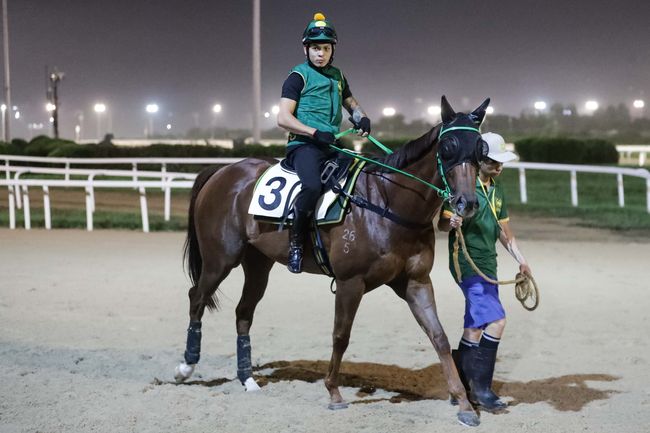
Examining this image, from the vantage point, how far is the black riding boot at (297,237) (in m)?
5.43

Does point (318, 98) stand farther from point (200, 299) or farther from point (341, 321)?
point (200, 299)

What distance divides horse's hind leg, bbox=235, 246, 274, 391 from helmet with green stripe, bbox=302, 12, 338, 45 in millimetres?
1681

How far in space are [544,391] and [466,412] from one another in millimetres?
912

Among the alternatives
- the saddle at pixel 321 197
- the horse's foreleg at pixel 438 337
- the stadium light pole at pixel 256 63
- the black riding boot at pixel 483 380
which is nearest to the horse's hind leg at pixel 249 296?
the saddle at pixel 321 197

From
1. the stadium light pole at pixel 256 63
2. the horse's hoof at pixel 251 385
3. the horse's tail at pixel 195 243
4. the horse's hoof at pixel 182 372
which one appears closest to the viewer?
the horse's hoof at pixel 251 385

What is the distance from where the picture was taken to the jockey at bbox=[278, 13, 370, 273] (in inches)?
211

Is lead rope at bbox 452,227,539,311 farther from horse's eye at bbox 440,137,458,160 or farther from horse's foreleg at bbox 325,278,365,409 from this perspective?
horse's foreleg at bbox 325,278,365,409

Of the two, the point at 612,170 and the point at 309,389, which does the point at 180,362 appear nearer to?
the point at 309,389

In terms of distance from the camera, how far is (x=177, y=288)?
31.2 ft

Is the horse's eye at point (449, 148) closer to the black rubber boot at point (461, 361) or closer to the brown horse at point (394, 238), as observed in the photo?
the brown horse at point (394, 238)

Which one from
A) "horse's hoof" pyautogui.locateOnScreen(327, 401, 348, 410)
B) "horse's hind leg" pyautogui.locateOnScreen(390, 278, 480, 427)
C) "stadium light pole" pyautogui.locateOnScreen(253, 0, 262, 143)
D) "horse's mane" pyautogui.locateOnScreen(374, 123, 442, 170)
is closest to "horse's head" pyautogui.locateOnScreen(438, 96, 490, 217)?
"horse's mane" pyautogui.locateOnScreen(374, 123, 442, 170)

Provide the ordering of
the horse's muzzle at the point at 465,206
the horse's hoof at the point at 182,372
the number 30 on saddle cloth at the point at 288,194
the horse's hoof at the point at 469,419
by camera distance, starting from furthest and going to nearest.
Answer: the horse's hoof at the point at 182,372
the number 30 on saddle cloth at the point at 288,194
the horse's hoof at the point at 469,419
the horse's muzzle at the point at 465,206

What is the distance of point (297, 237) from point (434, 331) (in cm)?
109

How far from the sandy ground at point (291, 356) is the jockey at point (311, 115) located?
1.09 metres
